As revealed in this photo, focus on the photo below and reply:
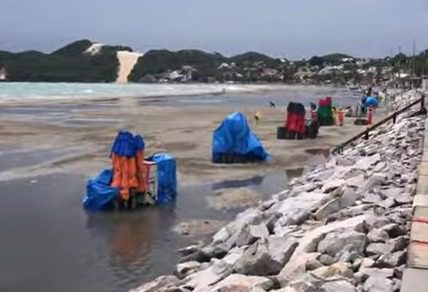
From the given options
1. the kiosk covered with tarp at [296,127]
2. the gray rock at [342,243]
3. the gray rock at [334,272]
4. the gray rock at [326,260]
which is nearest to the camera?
the gray rock at [334,272]

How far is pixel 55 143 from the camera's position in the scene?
25.6 meters

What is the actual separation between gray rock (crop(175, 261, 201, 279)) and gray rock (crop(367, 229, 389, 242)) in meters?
2.25

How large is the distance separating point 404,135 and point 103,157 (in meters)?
8.72

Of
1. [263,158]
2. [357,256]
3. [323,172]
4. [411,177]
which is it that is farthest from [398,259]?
[263,158]

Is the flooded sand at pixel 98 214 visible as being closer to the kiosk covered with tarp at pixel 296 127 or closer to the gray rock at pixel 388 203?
the kiosk covered with tarp at pixel 296 127

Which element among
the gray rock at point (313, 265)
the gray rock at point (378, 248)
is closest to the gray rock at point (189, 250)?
the gray rock at point (313, 265)

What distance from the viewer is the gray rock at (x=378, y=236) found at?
674cm

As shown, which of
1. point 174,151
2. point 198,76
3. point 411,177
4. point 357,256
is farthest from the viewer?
point 198,76

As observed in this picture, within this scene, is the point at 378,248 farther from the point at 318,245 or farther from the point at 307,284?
the point at 307,284

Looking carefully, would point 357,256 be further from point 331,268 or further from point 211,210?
point 211,210

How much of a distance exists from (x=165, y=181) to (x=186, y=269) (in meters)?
5.37

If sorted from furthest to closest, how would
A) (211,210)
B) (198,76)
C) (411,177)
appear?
(198,76), (211,210), (411,177)

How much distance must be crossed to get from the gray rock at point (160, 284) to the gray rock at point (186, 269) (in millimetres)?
156

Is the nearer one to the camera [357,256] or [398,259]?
[398,259]
